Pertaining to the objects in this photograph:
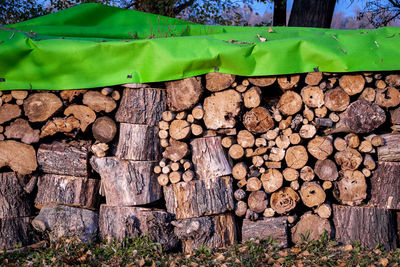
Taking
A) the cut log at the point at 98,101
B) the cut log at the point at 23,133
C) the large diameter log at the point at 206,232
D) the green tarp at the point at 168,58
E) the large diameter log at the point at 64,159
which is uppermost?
the green tarp at the point at 168,58

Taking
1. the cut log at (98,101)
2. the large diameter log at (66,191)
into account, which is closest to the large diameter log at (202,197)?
the large diameter log at (66,191)

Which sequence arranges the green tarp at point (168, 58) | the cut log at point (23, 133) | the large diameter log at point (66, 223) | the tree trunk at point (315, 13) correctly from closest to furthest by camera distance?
the green tarp at point (168, 58)
the large diameter log at point (66, 223)
the cut log at point (23, 133)
the tree trunk at point (315, 13)

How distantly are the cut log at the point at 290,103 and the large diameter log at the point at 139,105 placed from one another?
3.89 ft

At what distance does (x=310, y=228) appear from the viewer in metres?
3.29

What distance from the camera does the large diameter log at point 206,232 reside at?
3.22 m

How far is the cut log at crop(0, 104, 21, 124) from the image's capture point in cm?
326

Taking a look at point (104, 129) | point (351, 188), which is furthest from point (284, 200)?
point (104, 129)

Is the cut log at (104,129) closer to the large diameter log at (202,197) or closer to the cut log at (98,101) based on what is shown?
the cut log at (98,101)

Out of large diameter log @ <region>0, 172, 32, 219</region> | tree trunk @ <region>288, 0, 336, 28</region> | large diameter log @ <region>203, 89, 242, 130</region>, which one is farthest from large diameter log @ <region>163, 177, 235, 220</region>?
tree trunk @ <region>288, 0, 336, 28</region>

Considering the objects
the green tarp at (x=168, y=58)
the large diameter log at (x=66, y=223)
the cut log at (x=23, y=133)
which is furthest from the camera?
the cut log at (x=23, y=133)

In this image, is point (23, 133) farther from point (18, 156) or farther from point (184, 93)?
point (184, 93)

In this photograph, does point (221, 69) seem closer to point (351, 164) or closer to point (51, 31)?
point (351, 164)

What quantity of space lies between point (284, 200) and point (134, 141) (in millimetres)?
1546

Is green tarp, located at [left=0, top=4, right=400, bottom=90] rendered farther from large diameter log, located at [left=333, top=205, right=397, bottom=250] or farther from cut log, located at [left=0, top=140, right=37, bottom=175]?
large diameter log, located at [left=333, top=205, right=397, bottom=250]
